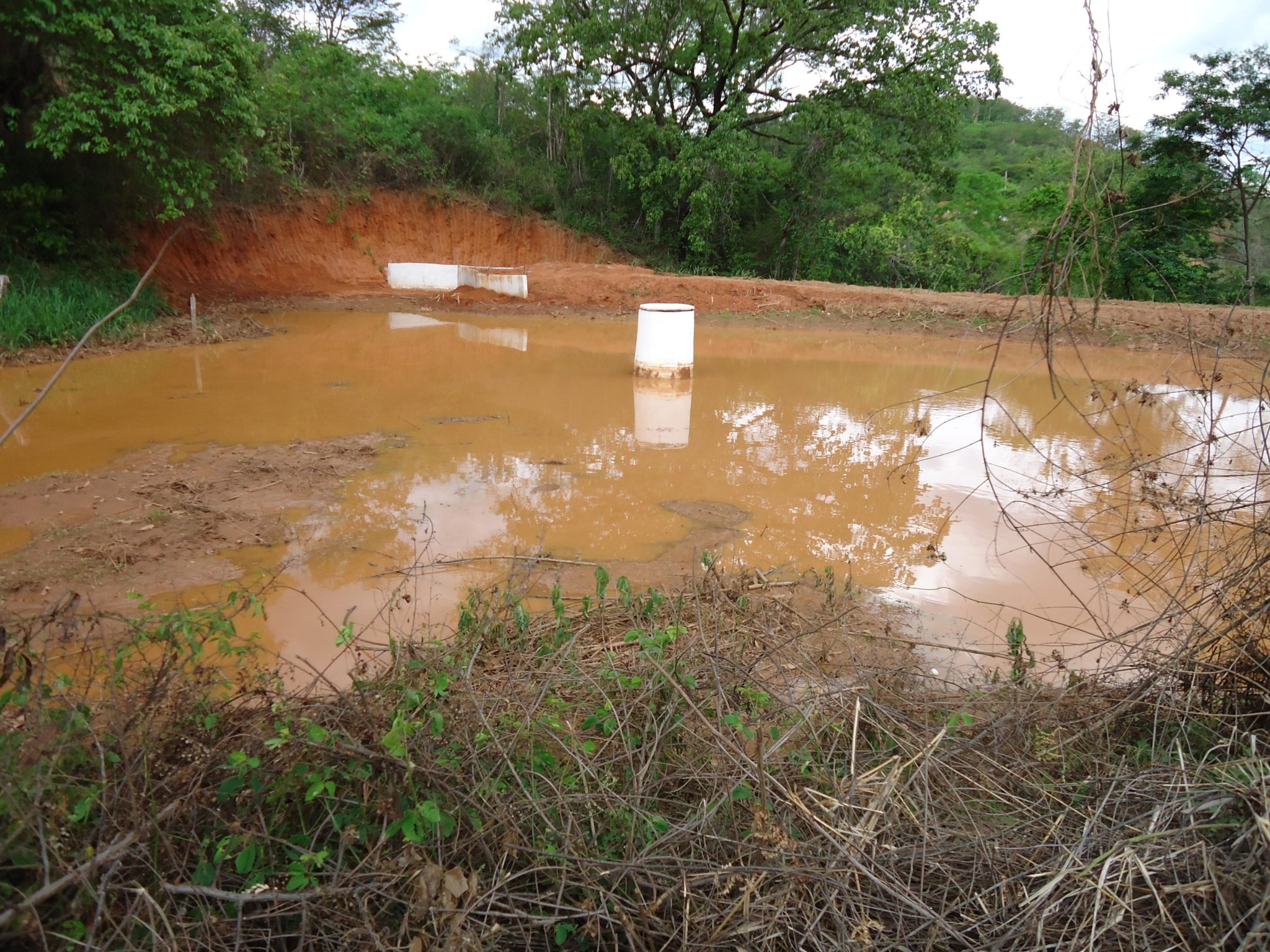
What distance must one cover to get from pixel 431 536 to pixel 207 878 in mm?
3538

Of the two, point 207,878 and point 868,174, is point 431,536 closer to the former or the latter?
point 207,878

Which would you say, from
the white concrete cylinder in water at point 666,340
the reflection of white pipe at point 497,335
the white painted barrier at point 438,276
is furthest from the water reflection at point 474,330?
the white concrete cylinder in water at point 666,340

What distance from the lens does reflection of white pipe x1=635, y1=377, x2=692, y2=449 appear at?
8.86 meters

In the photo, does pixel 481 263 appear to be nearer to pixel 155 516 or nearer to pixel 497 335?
pixel 497 335

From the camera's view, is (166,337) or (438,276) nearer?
(166,337)

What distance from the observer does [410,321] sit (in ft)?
56.7

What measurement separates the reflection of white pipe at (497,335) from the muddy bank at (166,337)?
3.54 meters

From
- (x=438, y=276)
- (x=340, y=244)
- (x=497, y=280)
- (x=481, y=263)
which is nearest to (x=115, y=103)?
(x=497, y=280)

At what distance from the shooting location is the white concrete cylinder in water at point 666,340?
36.8 ft

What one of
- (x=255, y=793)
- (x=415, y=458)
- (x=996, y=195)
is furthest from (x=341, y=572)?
(x=996, y=195)

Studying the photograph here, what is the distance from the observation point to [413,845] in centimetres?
215

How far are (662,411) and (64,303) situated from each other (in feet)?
31.4

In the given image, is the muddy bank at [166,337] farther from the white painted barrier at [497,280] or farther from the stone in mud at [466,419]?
the stone in mud at [466,419]

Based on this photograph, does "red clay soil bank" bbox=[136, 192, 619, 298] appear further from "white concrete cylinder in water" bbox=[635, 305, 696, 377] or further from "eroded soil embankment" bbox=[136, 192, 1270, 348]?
"white concrete cylinder in water" bbox=[635, 305, 696, 377]
